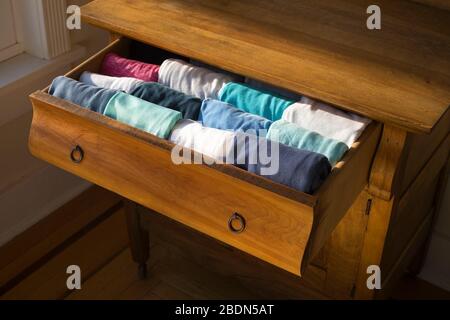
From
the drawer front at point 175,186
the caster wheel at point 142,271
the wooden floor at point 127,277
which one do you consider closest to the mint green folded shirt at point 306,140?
the drawer front at point 175,186

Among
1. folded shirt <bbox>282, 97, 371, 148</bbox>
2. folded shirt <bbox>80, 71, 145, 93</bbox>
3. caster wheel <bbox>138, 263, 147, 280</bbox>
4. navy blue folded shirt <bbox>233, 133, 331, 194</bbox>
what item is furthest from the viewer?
caster wheel <bbox>138, 263, 147, 280</bbox>

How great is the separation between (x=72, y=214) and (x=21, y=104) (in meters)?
0.39

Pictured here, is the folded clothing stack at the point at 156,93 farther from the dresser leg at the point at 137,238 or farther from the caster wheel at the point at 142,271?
the caster wheel at the point at 142,271

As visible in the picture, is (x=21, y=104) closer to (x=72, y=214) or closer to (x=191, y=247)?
(x=72, y=214)

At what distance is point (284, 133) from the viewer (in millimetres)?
1137

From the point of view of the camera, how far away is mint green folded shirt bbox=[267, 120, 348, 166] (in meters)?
1.11

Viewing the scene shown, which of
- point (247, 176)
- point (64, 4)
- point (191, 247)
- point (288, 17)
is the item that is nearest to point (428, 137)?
point (288, 17)

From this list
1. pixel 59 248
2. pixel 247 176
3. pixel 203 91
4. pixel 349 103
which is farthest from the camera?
pixel 59 248

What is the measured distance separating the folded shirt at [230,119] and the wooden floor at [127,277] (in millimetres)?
490

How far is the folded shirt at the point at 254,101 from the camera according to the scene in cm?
124

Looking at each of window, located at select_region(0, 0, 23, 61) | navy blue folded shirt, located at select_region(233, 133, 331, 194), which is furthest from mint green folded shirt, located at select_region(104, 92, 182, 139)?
window, located at select_region(0, 0, 23, 61)

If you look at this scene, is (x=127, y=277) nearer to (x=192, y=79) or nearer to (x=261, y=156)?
(x=192, y=79)

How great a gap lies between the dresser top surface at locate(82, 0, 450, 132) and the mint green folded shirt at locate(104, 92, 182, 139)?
157 mm

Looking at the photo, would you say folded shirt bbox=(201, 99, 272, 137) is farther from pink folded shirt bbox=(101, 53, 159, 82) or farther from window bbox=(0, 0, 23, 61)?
window bbox=(0, 0, 23, 61)
